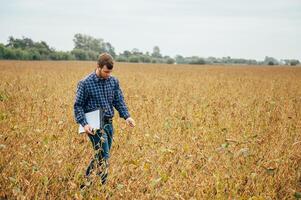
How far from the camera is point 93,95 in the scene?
3.85 metres

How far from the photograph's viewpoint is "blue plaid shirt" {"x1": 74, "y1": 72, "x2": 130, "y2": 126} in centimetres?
378

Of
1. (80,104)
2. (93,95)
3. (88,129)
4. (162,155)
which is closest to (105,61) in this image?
(93,95)

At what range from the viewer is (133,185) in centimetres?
364

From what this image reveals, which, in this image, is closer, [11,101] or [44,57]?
[11,101]

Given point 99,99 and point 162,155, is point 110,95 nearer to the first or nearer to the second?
point 99,99

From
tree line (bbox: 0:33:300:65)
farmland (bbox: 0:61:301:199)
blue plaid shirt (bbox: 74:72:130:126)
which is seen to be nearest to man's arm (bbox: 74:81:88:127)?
blue plaid shirt (bbox: 74:72:130:126)

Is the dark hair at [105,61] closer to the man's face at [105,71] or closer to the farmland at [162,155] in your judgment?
the man's face at [105,71]

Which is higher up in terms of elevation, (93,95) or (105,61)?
(105,61)

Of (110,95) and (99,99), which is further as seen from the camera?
(110,95)

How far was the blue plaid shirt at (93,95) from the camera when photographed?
3.78 m

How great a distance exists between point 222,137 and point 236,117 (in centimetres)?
179

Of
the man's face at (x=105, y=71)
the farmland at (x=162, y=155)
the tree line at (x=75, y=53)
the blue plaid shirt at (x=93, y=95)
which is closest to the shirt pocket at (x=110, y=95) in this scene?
the blue plaid shirt at (x=93, y=95)

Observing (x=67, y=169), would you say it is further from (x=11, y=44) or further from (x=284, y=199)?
(x=11, y=44)

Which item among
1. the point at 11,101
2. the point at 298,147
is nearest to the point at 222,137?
the point at 298,147
